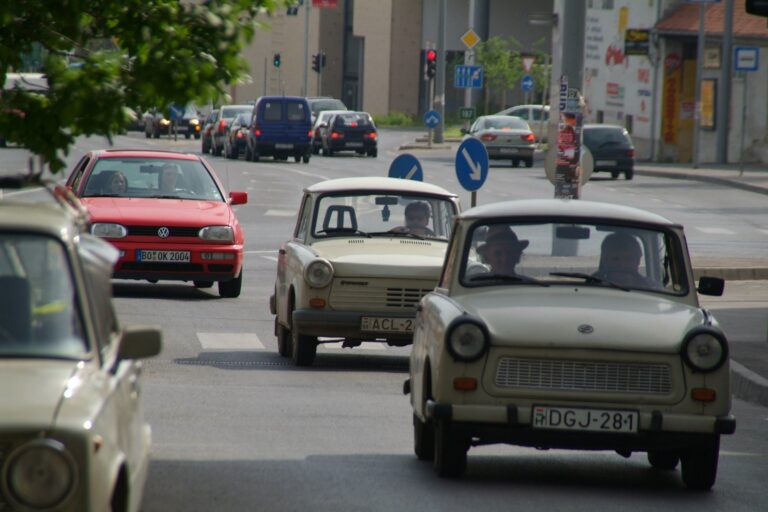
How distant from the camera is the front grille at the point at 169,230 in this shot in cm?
1947

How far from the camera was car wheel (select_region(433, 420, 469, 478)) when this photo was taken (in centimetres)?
894

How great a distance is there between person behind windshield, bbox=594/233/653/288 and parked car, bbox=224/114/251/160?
170 ft

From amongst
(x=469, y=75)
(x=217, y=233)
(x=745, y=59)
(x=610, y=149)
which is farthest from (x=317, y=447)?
(x=469, y=75)

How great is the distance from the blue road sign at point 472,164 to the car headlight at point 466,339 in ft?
47.4

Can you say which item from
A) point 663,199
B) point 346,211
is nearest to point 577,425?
point 346,211

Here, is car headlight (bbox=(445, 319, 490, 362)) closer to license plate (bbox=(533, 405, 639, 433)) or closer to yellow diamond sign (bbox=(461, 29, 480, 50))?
license plate (bbox=(533, 405, 639, 433))

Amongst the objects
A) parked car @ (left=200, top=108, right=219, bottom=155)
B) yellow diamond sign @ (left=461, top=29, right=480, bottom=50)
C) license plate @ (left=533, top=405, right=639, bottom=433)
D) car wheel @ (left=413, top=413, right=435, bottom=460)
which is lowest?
parked car @ (left=200, top=108, right=219, bottom=155)

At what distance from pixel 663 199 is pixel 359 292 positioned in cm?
2755

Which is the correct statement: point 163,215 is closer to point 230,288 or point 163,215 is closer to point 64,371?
point 230,288

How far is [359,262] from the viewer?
47.7 feet

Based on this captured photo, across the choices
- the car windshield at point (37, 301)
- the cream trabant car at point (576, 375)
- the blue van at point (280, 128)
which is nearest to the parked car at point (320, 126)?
the blue van at point (280, 128)

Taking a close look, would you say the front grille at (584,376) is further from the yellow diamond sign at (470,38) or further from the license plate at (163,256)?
the yellow diamond sign at (470,38)

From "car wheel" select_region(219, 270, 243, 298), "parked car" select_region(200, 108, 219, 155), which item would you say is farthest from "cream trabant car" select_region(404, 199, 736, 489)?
"parked car" select_region(200, 108, 219, 155)

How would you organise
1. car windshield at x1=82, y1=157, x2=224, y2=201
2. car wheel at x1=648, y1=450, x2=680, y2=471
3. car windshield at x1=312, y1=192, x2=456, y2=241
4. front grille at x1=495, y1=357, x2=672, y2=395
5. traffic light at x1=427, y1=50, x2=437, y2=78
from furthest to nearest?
traffic light at x1=427, y1=50, x2=437, y2=78
car windshield at x1=82, y1=157, x2=224, y2=201
car windshield at x1=312, y1=192, x2=456, y2=241
car wheel at x1=648, y1=450, x2=680, y2=471
front grille at x1=495, y1=357, x2=672, y2=395
